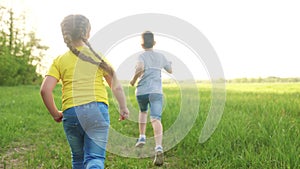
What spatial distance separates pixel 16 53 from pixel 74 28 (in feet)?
109

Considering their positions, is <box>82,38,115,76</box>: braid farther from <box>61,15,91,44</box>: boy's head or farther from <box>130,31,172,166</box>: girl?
<box>130,31,172,166</box>: girl

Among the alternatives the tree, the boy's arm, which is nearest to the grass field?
the boy's arm

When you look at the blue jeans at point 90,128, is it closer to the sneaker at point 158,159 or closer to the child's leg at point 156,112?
the sneaker at point 158,159

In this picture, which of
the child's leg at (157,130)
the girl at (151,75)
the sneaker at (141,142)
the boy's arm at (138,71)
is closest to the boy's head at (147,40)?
the girl at (151,75)

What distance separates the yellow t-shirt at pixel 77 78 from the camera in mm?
2600

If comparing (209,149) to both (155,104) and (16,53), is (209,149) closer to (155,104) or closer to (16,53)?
(155,104)

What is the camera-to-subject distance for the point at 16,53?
33250 mm

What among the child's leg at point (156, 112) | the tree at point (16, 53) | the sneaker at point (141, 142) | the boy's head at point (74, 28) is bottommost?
the sneaker at point (141, 142)

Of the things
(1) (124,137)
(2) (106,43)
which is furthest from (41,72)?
(2) (106,43)

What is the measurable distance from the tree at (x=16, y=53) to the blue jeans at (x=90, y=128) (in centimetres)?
2730

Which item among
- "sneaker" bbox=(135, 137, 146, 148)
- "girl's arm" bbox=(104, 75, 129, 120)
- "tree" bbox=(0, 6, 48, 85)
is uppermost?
"tree" bbox=(0, 6, 48, 85)

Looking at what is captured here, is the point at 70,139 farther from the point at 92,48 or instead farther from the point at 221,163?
the point at 221,163

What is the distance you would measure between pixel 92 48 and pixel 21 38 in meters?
34.8

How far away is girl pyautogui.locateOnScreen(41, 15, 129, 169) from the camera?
2.60 m
